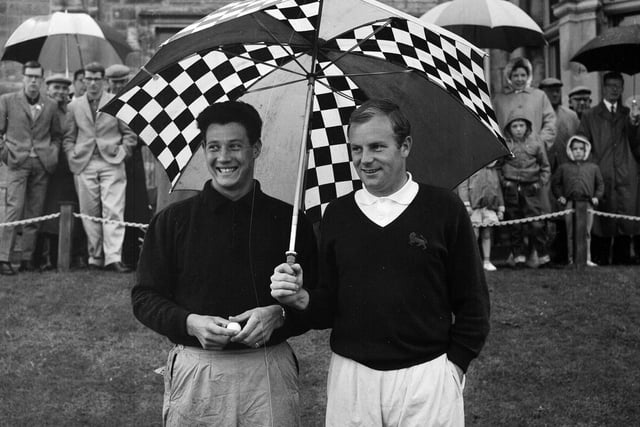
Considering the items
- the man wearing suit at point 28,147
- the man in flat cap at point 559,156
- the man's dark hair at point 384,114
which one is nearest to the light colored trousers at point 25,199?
the man wearing suit at point 28,147

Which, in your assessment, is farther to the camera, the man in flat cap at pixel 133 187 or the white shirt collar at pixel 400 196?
the man in flat cap at pixel 133 187

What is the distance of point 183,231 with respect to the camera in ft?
10.4

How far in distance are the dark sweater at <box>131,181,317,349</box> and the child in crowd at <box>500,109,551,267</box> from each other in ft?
19.4

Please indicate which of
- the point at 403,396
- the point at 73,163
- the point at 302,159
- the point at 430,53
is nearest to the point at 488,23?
the point at 73,163

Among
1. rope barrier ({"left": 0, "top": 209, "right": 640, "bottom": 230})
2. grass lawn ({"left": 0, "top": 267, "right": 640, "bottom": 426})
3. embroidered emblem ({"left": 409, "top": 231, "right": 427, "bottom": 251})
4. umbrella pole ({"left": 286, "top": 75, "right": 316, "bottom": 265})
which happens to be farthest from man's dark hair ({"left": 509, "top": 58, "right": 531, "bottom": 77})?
embroidered emblem ({"left": 409, "top": 231, "right": 427, "bottom": 251})

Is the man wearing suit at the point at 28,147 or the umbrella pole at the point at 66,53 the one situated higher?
the umbrella pole at the point at 66,53

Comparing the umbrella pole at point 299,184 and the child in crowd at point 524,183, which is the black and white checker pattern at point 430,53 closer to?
the umbrella pole at point 299,184

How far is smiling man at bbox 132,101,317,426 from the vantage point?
3.07 meters

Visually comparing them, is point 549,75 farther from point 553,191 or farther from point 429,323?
point 429,323

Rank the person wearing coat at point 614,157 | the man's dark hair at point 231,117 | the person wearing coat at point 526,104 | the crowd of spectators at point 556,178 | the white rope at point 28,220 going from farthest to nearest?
1. the person wearing coat at point 614,157
2. the person wearing coat at point 526,104
3. the crowd of spectators at point 556,178
4. the white rope at point 28,220
5. the man's dark hair at point 231,117

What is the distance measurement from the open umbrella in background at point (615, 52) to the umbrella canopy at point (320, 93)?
6.50m

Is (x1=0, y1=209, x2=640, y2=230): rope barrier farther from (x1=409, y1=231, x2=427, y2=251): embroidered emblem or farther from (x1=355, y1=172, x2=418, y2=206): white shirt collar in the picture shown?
(x1=409, y1=231, x2=427, y2=251): embroidered emblem

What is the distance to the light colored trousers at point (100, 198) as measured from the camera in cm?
886

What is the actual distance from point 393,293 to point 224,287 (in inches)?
24.7
